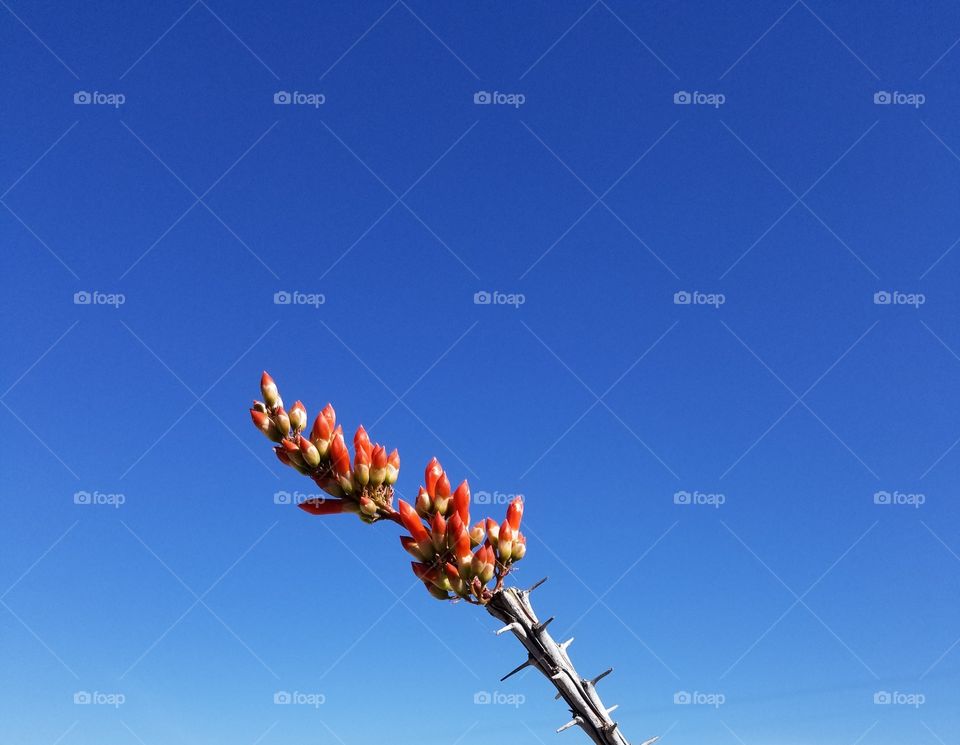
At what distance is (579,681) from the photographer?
7.93 feet

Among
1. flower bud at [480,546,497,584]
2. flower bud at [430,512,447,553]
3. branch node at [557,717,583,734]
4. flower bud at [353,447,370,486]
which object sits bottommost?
branch node at [557,717,583,734]

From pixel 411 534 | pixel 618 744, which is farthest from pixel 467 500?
pixel 618 744

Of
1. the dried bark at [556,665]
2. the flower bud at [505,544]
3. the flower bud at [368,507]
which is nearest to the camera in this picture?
the dried bark at [556,665]

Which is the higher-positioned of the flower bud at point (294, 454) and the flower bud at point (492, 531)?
the flower bud at point (294, 454)

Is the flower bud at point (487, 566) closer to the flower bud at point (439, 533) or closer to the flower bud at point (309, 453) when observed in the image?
the flower bud at point (439, 533)

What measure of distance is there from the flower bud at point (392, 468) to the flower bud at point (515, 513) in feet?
1.26

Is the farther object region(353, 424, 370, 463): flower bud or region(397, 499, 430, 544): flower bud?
region(353, 424, 370, 463): flower bud

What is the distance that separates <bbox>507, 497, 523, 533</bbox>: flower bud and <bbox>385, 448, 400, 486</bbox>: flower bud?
0.38m

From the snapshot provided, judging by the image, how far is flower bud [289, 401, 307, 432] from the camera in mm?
2854

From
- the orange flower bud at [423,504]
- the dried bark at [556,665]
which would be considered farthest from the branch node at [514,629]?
the orange flower bud at [423,504]

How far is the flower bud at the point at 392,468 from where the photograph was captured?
2.75 metres

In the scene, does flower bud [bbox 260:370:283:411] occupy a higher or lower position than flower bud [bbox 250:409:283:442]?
higher

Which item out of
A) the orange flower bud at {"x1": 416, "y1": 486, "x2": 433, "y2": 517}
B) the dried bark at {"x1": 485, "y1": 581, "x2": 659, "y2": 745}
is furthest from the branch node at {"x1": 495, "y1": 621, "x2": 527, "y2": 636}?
the orange flower bud at {"x1": 416, "y1": 486, "x2": 433, "y2": 517}

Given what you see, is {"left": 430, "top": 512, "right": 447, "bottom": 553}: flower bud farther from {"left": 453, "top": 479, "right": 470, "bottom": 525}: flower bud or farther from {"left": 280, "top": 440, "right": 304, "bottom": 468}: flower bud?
{"left": 280, "top": 440, "right": 304, "bottom": 468}: flower bud
